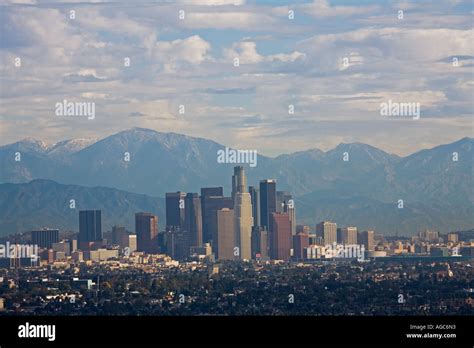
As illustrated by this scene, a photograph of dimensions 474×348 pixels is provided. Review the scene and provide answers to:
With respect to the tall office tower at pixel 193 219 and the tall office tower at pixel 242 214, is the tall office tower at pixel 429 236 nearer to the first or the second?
the tall office tower at pixel 242 214

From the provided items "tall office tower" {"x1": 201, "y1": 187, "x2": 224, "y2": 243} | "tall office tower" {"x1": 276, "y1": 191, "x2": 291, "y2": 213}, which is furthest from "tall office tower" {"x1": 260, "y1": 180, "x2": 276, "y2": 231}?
"tall office tower" {"x1": 201, "y1": 187, "x2": 224, "y2": 243}

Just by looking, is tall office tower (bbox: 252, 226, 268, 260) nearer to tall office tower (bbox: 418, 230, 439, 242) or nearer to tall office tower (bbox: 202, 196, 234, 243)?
tall office tower (bbox: 202, 196, 234, 243)

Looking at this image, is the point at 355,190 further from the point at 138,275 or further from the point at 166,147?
the point at 138,275

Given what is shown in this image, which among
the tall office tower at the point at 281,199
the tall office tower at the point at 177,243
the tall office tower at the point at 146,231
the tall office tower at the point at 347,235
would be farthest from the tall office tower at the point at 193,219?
the tall office tower at the point at 347,235

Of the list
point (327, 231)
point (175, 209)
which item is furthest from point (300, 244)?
point (175, 209)

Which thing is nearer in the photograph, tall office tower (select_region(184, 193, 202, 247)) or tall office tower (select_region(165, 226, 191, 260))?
tall office tower (select_region(165, 226, 191, 260))

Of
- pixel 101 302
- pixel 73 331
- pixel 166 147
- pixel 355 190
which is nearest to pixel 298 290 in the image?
pixel 101 302

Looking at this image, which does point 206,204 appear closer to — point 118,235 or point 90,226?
point 118,235
